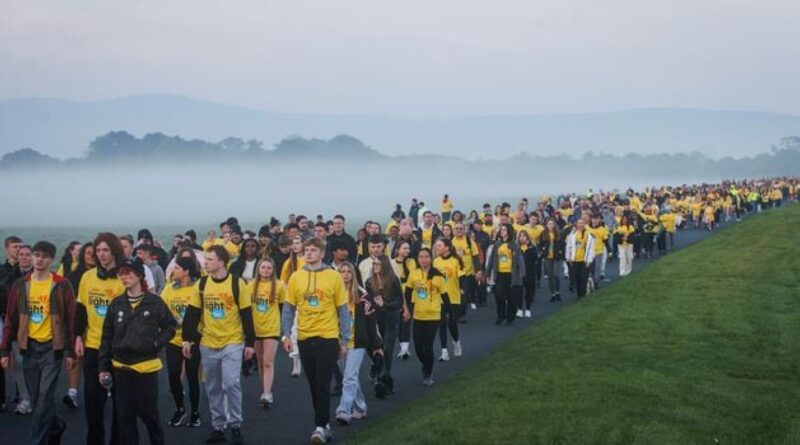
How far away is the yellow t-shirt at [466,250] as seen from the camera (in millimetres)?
20109

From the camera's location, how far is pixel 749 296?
2041 centimetres

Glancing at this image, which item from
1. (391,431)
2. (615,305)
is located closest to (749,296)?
(615,305)

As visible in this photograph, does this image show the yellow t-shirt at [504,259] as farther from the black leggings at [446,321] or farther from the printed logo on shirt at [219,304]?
the printed logo on shirt at [219,304]

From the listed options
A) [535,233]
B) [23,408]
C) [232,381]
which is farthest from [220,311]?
[535,233]

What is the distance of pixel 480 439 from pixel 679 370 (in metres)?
4.22

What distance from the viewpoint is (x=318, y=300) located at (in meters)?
10.1

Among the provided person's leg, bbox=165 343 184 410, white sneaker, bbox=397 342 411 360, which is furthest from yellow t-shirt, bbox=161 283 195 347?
white sneaker, bbox=397 342 411 360

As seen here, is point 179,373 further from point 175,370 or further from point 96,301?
point 96,301

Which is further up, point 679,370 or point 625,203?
point 625,203

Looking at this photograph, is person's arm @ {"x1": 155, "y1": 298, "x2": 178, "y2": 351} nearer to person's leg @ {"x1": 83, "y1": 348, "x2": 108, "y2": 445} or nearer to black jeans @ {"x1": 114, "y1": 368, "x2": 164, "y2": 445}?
black jeans @ {"x1": 114, "y1": 368, "x2": 164, "y2": 445}

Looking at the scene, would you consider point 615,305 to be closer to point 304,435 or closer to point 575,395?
point 575,395

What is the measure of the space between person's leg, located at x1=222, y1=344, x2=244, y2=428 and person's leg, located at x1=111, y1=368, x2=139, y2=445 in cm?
165

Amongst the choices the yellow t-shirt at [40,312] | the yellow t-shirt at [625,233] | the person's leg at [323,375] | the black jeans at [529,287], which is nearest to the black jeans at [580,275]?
the black jeans at [529,287]

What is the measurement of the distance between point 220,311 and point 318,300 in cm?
108
